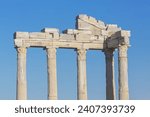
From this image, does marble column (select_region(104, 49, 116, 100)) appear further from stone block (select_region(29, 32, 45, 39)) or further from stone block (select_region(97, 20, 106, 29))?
stone block (select_region(29, 32, 45, 39))

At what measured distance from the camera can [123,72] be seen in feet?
203

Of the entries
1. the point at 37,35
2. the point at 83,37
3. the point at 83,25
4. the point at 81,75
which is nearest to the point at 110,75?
the point at 81,75

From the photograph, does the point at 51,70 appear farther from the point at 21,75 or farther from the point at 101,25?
the point at 101,25

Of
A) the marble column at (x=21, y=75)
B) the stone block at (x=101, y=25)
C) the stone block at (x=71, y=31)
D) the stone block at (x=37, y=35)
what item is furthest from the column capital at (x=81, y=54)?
the marble column at (x=21, y=75)

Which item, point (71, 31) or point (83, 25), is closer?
point (71, 31)

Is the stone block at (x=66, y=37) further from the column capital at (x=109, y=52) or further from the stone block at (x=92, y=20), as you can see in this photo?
the column capital at (x=109, y=52)

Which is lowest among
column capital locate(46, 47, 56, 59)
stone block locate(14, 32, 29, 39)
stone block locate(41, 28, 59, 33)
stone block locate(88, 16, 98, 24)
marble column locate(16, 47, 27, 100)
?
marble column locate(16, 47, 27, 100)

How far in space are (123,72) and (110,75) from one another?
5.02 m

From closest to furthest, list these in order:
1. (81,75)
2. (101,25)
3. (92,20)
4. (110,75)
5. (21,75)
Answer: (21,75)
(81,75)
(92,20)
(101,25)
(110,75)

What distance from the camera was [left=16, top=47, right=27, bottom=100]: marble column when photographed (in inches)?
2368

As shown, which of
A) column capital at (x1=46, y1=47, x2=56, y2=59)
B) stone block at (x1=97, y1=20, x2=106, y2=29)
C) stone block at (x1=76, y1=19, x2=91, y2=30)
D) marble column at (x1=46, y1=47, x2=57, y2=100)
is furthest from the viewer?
stone block at (x1=97, y1=20, x2=106, y2=29)

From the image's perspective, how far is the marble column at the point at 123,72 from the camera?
61.6 m

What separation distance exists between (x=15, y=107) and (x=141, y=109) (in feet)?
22.5

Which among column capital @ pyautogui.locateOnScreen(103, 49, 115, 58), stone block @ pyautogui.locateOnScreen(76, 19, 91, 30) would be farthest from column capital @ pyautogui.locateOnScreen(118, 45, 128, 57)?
stone block @ pyautogui.locateOnScreen(76, 19, 91, 30)
